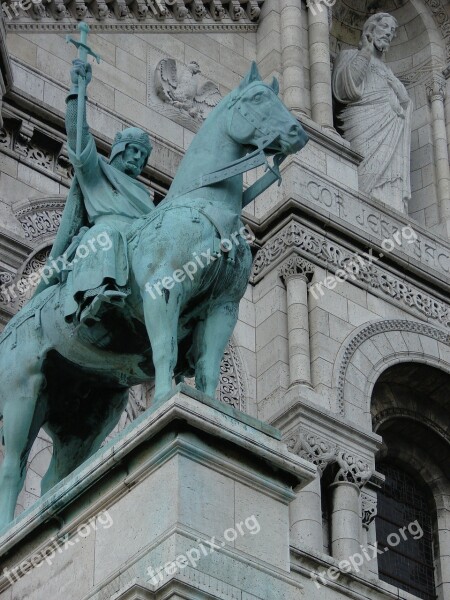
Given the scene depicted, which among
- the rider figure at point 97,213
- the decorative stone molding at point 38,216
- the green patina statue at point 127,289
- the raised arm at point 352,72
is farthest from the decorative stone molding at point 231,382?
the green patina statue at point 127,289

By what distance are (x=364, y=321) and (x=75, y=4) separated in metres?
4.84

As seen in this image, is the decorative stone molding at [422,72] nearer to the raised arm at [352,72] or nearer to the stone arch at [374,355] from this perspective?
the raised arm at [352,72]

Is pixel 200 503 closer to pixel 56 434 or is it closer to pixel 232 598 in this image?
pixel 232 598

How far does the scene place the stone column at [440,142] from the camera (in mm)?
23469

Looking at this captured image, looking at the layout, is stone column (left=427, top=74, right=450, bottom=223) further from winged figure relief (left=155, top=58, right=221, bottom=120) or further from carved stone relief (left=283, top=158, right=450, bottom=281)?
winged figure relief (left=155, top=58, right=221, bottom=120)

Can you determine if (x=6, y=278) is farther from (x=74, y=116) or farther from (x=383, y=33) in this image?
(x=383, y=33)

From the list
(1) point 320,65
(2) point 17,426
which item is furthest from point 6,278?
(1) point 320,65

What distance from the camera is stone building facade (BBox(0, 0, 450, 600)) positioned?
18.9 m

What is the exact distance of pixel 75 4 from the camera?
21422mm

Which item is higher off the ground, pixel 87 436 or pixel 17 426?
pixel 87 436

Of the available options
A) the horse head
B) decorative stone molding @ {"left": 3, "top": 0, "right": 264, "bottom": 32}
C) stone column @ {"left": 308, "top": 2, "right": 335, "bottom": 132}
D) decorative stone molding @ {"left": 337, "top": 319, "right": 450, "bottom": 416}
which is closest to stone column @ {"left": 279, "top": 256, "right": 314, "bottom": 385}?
decorative stone molding @ {"left": 337, "top": 319, "right": 450, "bottom": 416}

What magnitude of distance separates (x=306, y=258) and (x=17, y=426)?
7657 millimetres

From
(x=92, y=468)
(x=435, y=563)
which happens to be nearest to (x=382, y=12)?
(x=435, y=563)

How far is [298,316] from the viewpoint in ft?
65.5
